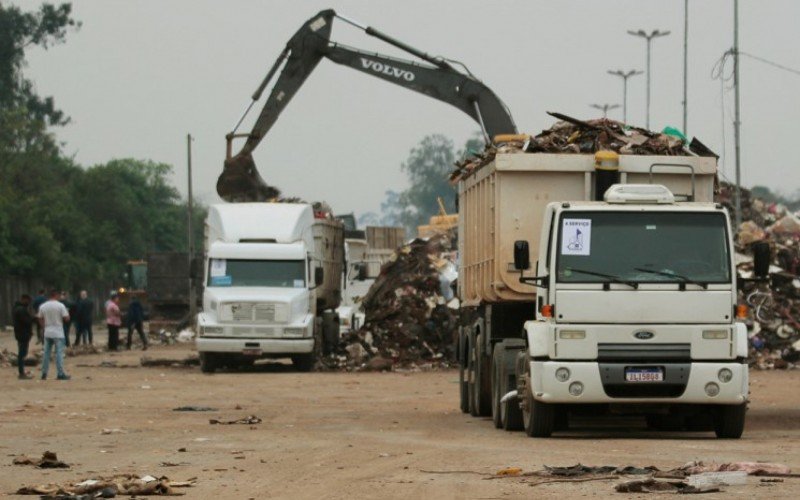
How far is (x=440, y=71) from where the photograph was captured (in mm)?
42781

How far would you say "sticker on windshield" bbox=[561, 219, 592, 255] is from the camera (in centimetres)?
1908

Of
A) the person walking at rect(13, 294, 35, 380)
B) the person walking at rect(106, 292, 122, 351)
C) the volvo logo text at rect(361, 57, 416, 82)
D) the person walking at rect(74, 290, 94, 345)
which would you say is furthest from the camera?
the person walking at rect(74, 290, 94, 345)

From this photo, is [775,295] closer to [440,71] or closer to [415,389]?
[440,71]

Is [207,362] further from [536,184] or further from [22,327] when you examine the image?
[536,184]

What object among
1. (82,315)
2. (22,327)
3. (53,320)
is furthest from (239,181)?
(82,315)

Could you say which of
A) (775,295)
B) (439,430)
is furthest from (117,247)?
(439,430)

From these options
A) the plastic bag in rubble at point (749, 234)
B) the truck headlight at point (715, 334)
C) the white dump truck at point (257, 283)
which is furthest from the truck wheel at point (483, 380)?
the plastic bag in rubble at point (749, 234)

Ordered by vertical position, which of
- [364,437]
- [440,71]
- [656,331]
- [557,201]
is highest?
[440,71]

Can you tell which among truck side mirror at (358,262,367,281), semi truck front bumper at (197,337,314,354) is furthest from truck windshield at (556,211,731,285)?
truck side mirror at (358,262,367,281)

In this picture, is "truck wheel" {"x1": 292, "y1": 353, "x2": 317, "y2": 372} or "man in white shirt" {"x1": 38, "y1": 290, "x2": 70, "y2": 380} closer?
"man in white shirt" {"x1": 38, "y1": 290, "x2": 70, "y2": 380}

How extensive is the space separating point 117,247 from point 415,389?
82.9m

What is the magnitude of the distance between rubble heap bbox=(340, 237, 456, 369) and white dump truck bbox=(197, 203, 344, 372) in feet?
9.33

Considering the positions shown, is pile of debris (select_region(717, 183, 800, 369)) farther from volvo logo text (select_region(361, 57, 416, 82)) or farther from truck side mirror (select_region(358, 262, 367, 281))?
truck side mirror (select_region(358, 262, 367, 281))

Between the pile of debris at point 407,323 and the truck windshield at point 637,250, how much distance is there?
22.8m
